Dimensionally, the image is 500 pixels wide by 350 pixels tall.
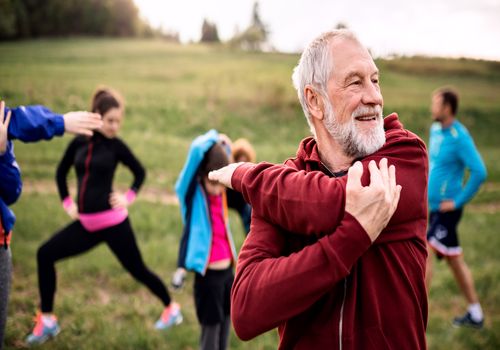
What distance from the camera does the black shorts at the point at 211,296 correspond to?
337 cm

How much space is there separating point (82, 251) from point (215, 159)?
1992mm

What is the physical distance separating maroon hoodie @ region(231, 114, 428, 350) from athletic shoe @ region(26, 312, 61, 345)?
3.56 metres

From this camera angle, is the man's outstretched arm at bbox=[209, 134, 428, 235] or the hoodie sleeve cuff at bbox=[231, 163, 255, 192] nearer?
the man's outstretched arm at bbox=[209, 134, 428, 235]

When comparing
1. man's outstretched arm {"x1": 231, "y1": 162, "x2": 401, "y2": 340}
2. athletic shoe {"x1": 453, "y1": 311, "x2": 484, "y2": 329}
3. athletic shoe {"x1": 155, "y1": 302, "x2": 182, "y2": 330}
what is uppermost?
man's outstretched arm {"x1": 231, "y1": 162, "x2": 401, "y2": 340}

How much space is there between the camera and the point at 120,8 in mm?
56844

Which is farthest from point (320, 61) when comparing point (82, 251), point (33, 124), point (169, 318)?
point (169, 318)

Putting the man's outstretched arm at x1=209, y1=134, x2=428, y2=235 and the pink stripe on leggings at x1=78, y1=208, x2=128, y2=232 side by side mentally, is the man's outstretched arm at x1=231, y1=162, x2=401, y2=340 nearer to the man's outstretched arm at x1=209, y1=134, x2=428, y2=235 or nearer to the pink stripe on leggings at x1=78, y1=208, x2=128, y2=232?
the man's outstretched arm at x1=209, y1=134, x2=428, y2=235

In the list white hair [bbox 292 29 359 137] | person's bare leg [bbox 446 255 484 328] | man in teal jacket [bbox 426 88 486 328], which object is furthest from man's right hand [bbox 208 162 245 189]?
person's bare leg [bbox 446 255 484 328]

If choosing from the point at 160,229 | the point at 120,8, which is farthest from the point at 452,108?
the point at 120,8

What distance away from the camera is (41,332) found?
4.22 meters

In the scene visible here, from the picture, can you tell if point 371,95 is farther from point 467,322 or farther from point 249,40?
point 249,40

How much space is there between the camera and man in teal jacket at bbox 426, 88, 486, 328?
4965 mm

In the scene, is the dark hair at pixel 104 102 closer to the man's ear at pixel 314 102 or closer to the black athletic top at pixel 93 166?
the black athletic top at pixel 93 166

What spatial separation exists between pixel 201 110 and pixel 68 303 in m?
14.5
